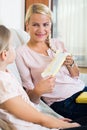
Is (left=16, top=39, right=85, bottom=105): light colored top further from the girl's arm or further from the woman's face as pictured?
the girl's arm

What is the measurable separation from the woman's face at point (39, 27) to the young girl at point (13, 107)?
55 centimetres

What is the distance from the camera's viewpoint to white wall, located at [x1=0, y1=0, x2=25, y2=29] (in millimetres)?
2652

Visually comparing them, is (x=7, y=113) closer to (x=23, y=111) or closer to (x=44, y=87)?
(x=23, y=111)

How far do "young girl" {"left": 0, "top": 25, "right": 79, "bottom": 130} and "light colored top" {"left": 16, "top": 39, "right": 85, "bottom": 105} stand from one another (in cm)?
44

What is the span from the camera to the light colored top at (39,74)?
159 cm

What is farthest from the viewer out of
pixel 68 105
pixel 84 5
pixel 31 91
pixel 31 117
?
pixel 84 5

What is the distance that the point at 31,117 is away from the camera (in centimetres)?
108

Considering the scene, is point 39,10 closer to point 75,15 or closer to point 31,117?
point 31,117

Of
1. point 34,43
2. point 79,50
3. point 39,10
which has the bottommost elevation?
point 79,50

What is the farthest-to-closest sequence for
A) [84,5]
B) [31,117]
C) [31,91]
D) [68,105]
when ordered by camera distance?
[84,5]
[68,105]
[31,91]
[31,117]

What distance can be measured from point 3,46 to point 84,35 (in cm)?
304

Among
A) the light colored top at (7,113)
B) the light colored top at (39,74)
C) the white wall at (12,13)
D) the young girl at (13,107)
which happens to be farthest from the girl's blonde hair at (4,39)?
the white wall at (12,13)

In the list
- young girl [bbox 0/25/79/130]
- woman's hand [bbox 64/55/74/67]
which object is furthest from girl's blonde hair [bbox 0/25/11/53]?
woman's hand [bbox 64/55/74/67]

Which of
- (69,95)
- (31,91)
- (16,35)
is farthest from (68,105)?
(16,35)
